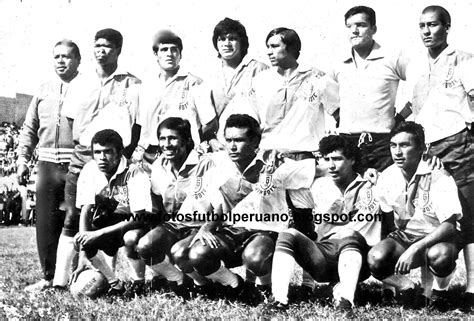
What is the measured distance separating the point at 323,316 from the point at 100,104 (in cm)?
255

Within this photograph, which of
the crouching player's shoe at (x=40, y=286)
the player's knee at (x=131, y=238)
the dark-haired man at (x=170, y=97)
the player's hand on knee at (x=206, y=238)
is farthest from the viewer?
the crouching player's shoe at (x=40, y=286)

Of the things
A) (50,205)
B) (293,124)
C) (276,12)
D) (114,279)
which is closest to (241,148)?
(293,124)

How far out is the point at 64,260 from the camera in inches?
219

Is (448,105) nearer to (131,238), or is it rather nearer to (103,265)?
(131,238)

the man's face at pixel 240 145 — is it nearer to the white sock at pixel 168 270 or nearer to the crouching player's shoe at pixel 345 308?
the white sock at pixel 168 270

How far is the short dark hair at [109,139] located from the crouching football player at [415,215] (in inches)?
82.3

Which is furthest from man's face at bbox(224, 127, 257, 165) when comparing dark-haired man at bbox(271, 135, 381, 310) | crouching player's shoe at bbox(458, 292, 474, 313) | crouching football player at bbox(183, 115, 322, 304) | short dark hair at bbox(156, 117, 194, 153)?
crouching player's shoe at bbox(458, 292, 474, 313)

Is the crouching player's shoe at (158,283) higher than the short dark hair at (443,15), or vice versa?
the short dark hair at (443,15)

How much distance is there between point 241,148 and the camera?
4.99 m

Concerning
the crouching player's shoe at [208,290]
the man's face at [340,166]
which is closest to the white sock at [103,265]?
the crouching player's shoe at [208,290]

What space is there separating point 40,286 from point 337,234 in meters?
2.50

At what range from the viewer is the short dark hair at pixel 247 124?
4988 mm

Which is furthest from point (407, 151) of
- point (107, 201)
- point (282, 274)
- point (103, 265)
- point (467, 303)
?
point (103, 265)

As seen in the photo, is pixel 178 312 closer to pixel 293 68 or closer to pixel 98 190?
pixel 98 190
